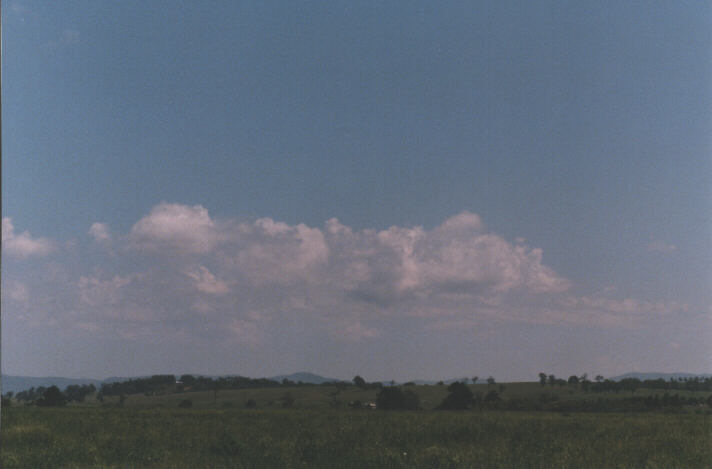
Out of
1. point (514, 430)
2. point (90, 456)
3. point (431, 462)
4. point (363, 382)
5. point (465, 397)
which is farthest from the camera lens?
point (363, 382)

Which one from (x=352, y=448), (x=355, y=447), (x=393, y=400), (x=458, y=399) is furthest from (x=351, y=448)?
(x=393, y=400)

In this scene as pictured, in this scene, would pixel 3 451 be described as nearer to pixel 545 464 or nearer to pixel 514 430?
pixel 545 464

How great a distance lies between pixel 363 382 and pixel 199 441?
157 meters

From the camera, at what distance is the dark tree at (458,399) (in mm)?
95125

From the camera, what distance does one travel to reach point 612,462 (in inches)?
728

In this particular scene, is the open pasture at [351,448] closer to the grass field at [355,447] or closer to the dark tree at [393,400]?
the grass field at [355,447]

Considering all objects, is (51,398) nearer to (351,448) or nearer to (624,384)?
(351,448)

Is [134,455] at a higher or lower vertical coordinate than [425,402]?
higher

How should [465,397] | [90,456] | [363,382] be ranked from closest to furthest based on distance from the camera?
[90,456] < [465,397] < [363,382]

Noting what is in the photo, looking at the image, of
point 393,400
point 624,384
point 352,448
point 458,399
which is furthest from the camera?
point 624,384

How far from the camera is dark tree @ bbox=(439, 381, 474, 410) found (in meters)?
95.1

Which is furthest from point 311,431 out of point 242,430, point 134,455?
point 134,455

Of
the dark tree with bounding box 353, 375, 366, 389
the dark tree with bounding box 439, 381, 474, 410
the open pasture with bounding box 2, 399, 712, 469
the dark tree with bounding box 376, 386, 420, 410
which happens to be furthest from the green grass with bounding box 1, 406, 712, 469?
the dark tree with bounding box 353, 375, 366, 389

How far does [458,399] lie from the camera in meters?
96.9
